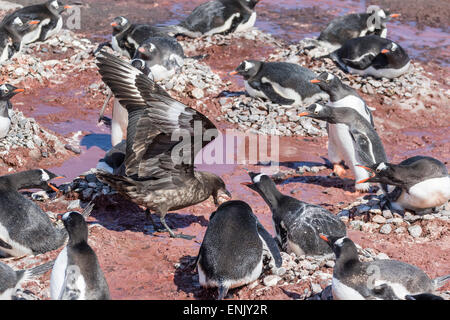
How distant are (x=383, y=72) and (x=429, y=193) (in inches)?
168

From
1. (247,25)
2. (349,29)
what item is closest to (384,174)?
(349,29)

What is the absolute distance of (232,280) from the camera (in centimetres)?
479

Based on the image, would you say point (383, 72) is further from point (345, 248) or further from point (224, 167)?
point (345, 248)

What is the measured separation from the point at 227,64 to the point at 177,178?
18.8 feet

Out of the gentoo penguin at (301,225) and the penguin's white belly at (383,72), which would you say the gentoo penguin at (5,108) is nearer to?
the gentoo penguin at (301,225)

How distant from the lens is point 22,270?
4777 mm

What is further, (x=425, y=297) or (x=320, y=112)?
(x=320, y=112)

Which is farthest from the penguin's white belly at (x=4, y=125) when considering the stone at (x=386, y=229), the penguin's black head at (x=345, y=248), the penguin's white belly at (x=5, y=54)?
the penguin's black head at (x=345, y=248)

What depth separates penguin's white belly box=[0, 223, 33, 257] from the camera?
5.35 metres

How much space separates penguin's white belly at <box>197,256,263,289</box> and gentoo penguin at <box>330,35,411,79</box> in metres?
6.14

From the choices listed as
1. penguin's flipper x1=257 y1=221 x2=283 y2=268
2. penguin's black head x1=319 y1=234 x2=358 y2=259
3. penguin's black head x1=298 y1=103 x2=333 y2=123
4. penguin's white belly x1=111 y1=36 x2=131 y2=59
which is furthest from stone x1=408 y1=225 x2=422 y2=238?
penguin's white belly x1=111 y1=36 x2=131 y2=59

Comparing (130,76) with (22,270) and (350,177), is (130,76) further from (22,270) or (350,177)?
(350,177)

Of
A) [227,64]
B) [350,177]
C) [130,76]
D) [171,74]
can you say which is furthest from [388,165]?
[227,64]

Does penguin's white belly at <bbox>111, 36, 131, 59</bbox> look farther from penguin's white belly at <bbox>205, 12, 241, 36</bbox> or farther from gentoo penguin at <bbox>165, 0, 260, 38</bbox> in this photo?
penguin's white belly at <bbox>205, 12, 241, 36</bbox>
